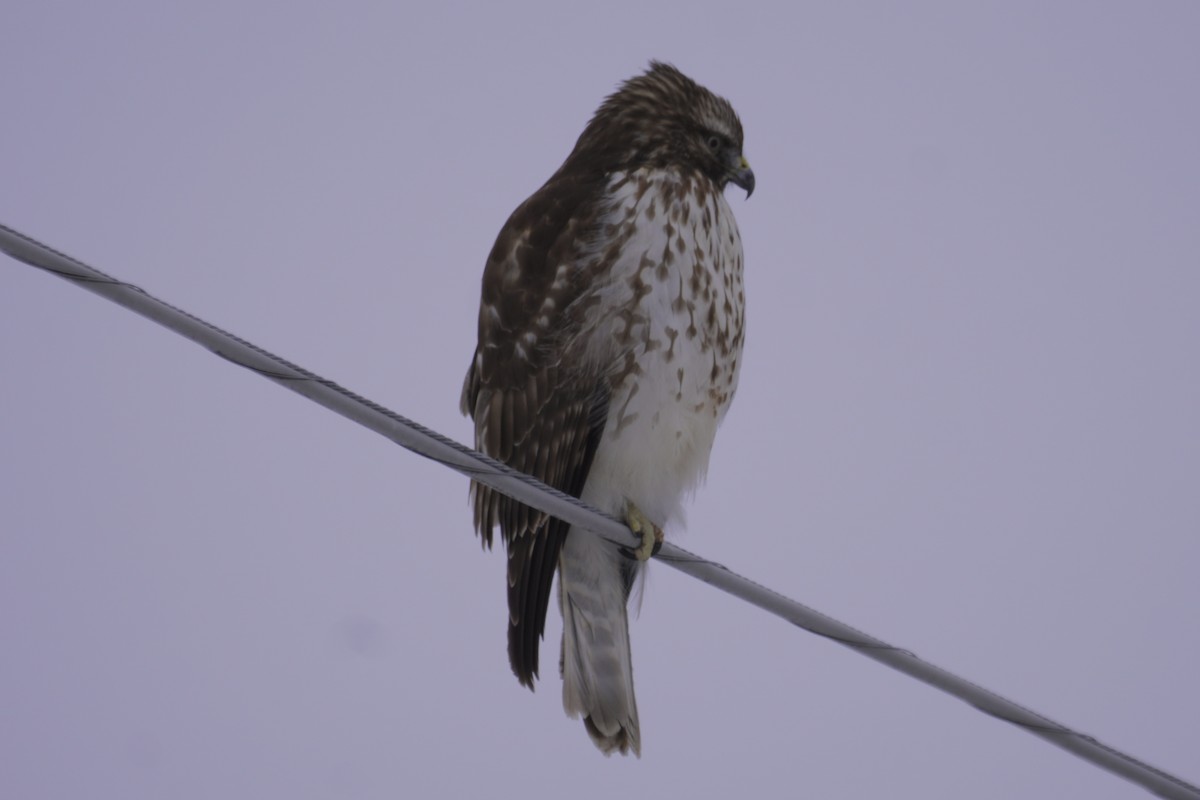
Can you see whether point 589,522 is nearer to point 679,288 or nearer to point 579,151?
point 679,288

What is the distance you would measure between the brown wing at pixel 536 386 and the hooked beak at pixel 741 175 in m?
0.57

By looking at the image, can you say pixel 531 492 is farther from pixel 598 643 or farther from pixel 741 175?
pixel 741 175

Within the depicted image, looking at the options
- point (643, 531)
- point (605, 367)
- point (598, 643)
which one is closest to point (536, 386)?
point (605, 367)

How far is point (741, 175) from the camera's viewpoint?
5.02 metres

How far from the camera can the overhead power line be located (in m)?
2.76

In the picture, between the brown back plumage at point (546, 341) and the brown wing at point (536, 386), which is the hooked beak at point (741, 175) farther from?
the brown wing at point (536, 386)

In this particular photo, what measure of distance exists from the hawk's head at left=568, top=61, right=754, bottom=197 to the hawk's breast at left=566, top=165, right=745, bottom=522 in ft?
0.66

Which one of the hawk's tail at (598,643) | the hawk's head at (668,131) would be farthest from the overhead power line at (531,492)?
the hawk's head at (668,131)

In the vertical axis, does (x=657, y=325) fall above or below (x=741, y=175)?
below

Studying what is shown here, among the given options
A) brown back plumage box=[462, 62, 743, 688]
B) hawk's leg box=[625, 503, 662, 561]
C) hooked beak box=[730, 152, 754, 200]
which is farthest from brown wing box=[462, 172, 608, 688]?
hooked beak box=[730, 152, 754, 200]

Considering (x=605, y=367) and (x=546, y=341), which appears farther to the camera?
(x=546, y=341)

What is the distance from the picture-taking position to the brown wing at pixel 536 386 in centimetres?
454

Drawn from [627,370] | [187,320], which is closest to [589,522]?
[627,370]

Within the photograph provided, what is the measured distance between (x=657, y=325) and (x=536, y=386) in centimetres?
45
